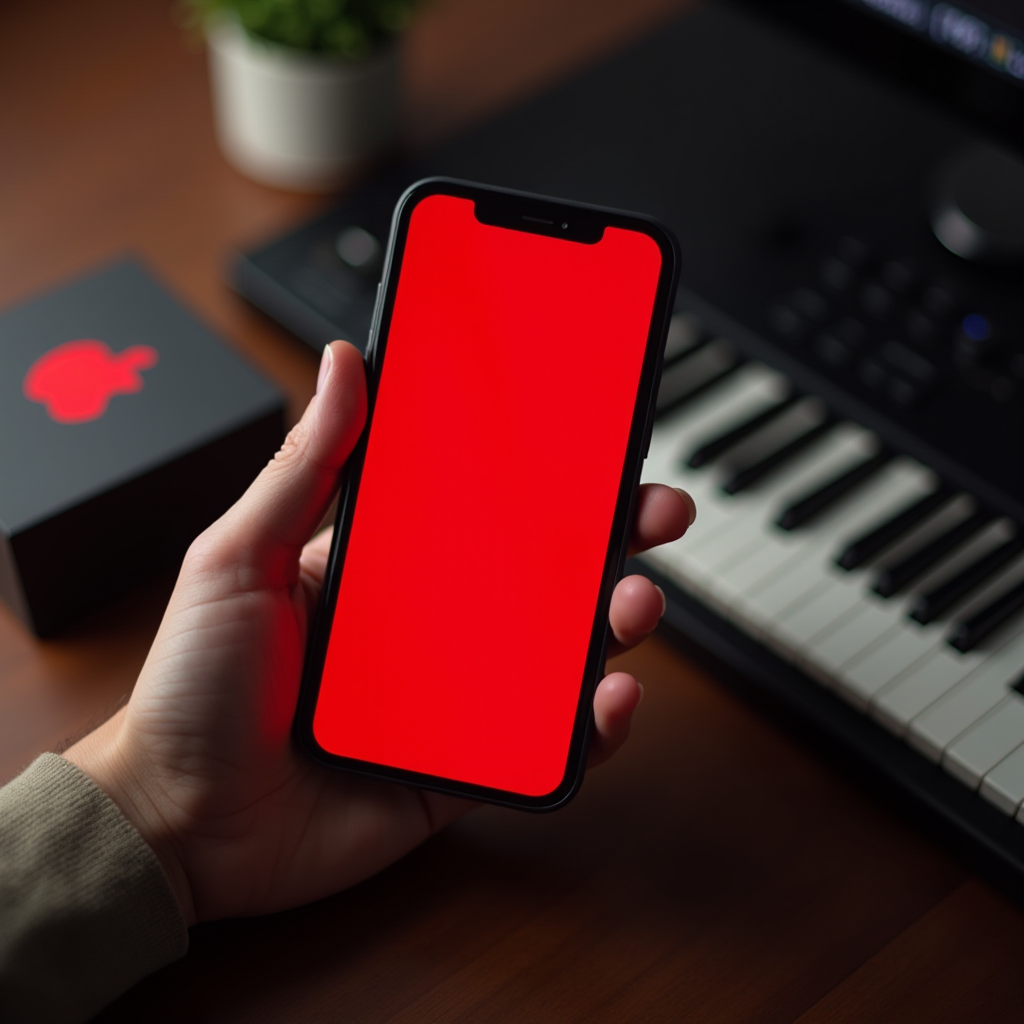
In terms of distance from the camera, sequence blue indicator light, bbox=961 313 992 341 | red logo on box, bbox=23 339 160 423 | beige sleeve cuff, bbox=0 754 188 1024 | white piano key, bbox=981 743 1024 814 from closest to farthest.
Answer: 1. beige sleeve cuff, bbox=0 754 188 1024
2. white piano key, bbox=981 743 1024 814
3. red logo on box, bbox=23 339 160 423
4. blue indicator light, bbox=961 313 992 341

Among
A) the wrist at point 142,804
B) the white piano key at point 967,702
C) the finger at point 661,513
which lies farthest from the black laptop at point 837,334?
the wrist at point 142,804

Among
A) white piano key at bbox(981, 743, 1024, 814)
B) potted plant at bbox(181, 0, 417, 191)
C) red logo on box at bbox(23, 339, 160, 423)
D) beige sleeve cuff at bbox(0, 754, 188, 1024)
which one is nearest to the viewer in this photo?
beige sleeve cuff at bbox(0, 754, 188, 1024)

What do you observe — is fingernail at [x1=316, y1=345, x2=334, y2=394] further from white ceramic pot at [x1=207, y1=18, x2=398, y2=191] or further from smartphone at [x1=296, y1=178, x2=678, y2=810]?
white ceramic pot at [x1=207, y1=18, x2=398, y2=191]

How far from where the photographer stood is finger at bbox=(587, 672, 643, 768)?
0.76 m

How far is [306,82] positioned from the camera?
1.14 m

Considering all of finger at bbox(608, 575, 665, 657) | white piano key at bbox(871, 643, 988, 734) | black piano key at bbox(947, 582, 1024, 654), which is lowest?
white piano key at bbox(871, 643, 988, 734)

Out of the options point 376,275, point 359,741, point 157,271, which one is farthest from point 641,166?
point 359,741

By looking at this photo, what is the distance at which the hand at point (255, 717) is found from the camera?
75cm

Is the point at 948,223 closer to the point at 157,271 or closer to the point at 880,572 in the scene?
the point at 880,572

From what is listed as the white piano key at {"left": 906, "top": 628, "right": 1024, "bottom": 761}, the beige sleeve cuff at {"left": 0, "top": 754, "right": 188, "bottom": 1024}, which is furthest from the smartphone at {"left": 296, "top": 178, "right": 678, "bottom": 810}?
the white piano key at {"left": 906, "top": 628, "right": 1024, "bottom": 761}

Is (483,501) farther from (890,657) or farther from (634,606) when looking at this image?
(890,657)

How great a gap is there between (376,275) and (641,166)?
0.90 ft

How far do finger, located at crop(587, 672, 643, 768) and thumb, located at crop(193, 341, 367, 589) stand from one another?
0.21 m

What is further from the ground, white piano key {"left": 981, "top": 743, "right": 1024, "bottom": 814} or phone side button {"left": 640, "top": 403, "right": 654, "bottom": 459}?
phone side button {"left": 640, "top": 403, "right": 654, "bottom": 459}
